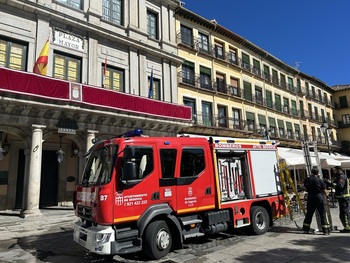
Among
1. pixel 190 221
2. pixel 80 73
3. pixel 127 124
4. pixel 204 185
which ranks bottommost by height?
pixel 190 221

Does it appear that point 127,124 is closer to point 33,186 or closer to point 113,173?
point 33,186

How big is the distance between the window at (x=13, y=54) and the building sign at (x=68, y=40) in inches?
62.0

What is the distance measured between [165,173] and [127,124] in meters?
9.86

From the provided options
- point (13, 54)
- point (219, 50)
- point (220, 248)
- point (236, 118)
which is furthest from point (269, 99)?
point (220, 248)

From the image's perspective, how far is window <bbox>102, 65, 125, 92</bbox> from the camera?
16.0 meters

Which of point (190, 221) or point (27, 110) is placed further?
point (27, 110)

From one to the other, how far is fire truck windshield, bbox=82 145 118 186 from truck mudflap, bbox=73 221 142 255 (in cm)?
93

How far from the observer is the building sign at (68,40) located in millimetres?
14116

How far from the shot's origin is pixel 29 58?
13219mm

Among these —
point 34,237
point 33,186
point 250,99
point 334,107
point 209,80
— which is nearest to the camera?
point 34,237

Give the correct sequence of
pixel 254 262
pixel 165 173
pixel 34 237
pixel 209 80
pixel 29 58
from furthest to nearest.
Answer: pixel 209 80
pixel 29 58
pixel 34 237
pixel 165 173
pixel 254 262

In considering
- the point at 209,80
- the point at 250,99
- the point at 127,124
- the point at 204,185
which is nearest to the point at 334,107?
the point at 250,99

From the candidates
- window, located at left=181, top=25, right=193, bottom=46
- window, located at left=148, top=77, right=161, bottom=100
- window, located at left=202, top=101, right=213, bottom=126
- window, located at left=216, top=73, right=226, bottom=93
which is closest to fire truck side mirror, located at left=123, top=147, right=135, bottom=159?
window, located at left=148, top=77, right=161, bottom=100

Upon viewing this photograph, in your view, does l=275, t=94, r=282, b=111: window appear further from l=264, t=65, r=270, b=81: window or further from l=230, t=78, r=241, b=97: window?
l=230, t=78, r=241, b=97: window
